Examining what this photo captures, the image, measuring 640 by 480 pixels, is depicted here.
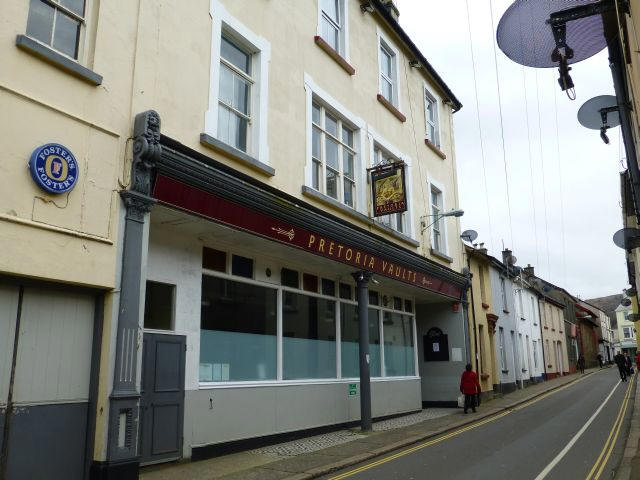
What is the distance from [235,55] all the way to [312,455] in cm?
776

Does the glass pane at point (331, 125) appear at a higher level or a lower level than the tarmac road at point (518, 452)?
higher

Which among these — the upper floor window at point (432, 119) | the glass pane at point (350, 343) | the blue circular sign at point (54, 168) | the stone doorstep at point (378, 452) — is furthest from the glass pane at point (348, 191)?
the blue circular sign at point (54, 168)

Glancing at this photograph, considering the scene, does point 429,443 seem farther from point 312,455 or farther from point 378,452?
point 312,455

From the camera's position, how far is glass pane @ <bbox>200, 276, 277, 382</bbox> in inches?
393

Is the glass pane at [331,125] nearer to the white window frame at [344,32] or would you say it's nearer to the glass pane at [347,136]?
the glass pane at [347,136]

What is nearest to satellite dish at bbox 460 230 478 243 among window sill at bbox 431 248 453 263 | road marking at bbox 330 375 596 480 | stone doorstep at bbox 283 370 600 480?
window sill at bbox 431 248 453 263

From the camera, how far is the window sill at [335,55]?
13.2 m

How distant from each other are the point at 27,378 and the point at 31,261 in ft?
4.64

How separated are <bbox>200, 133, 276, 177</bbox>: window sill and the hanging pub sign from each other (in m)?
4.08

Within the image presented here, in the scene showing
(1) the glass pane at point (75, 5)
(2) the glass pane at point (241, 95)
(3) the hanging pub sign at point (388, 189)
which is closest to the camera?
(1) the glass pane at point (75, 5)

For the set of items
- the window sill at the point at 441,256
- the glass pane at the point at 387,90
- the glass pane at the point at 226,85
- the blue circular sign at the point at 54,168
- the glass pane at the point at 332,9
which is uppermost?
the glass pane at the point at 332,9

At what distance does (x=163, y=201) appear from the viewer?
322 inches

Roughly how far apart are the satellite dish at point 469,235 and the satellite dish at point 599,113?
40.6 feet

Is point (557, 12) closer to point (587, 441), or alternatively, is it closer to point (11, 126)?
point (11, 126)
